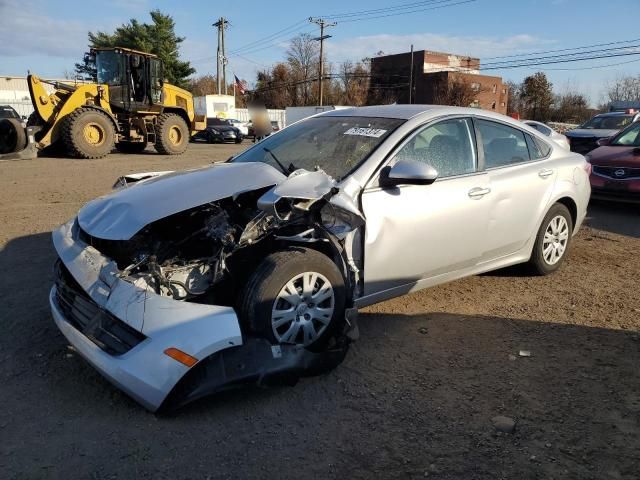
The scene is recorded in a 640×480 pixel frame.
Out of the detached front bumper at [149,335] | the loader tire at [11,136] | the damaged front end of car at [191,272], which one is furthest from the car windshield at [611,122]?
the loader tire at [11,136]

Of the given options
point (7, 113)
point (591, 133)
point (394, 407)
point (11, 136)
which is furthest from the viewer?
point (7, 113)

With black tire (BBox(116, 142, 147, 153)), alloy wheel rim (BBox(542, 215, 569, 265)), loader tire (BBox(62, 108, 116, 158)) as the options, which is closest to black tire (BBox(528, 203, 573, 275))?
alloy wheel rim (BBox(542, 215, 569, 265))

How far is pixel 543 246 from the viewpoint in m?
4.88

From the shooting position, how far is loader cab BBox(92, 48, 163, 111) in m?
16.2

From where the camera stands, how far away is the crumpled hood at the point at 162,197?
3.02 meters

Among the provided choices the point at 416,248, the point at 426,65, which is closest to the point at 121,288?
the point at 416,248

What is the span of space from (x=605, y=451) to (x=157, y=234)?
9.45 ft

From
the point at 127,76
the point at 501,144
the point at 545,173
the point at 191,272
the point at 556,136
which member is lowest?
the point at 191,272

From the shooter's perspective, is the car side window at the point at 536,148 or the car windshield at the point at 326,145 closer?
the car windshield at the point at 326,145

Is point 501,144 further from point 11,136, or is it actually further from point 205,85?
point 205,85

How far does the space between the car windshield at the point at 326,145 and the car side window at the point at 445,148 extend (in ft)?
0.68

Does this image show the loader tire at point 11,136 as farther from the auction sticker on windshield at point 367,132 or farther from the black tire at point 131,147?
the auction sticker on windshield at point 367,132

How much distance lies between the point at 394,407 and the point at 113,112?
16.6m

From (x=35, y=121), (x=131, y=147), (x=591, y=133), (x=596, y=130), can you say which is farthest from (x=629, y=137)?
(x=131, y=147)
